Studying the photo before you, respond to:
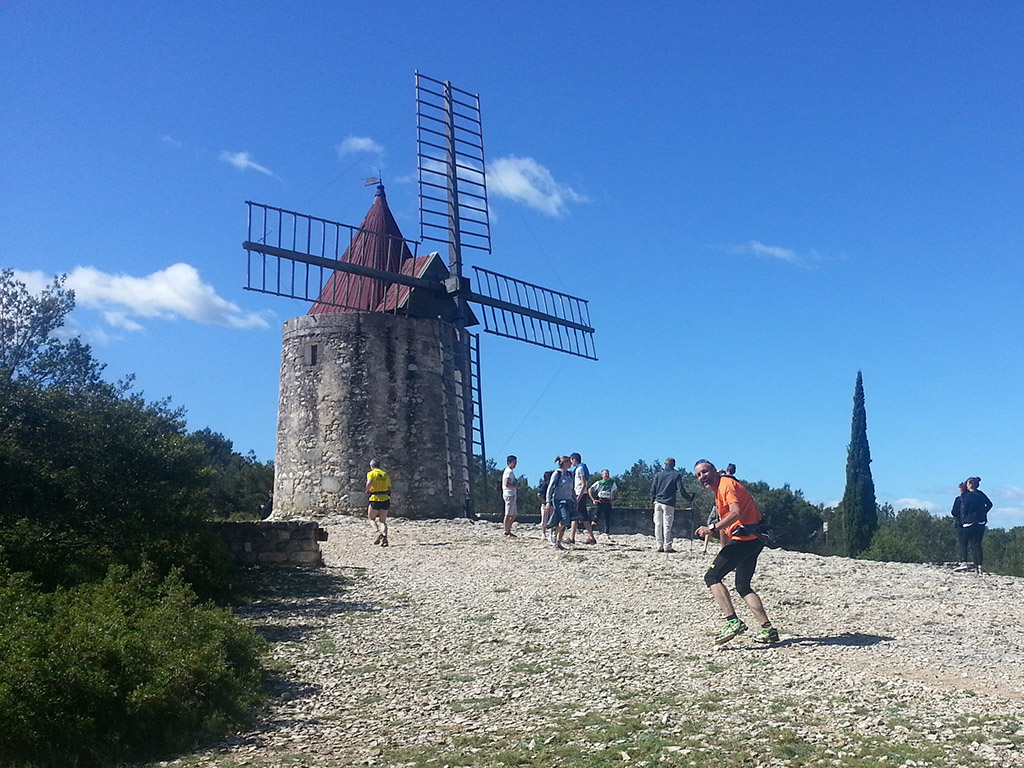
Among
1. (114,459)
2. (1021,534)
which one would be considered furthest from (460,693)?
(1021,534)

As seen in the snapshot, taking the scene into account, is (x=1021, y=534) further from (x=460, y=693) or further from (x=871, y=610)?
(x=460, y=693)

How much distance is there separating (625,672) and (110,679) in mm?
4026

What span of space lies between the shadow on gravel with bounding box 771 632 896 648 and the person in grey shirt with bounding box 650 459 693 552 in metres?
6.09

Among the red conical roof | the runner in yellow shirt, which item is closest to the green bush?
the runner in yellow shirt

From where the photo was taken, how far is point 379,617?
11.1m

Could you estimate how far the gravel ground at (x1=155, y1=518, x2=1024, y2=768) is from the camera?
6199 mm

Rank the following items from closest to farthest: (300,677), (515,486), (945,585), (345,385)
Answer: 1. (300,677)
2. (945,585)
3. (515,486)
4. (345,385)

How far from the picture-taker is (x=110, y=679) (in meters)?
7.04

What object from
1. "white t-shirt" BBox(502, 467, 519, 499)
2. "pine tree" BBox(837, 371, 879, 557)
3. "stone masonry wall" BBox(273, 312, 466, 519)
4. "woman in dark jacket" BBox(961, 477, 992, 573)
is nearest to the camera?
"woman in dark jacket" BBox(961, 477, 992, 573)

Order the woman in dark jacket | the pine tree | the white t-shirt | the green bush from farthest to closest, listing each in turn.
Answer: the pine tree, the white t-shirt, the woman in dark jacket, the green bush

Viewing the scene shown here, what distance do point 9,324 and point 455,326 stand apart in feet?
38.0

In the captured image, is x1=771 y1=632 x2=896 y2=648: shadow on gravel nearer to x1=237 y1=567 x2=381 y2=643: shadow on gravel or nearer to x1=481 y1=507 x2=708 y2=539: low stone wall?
x1=237 y1=567 x2=381 y2=643: shadow on gravel

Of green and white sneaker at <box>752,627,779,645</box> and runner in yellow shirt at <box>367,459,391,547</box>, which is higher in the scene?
runner in yellow shirt at <box>367,459,391,547</box>

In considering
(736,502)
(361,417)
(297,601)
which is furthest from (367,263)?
(736,502)
